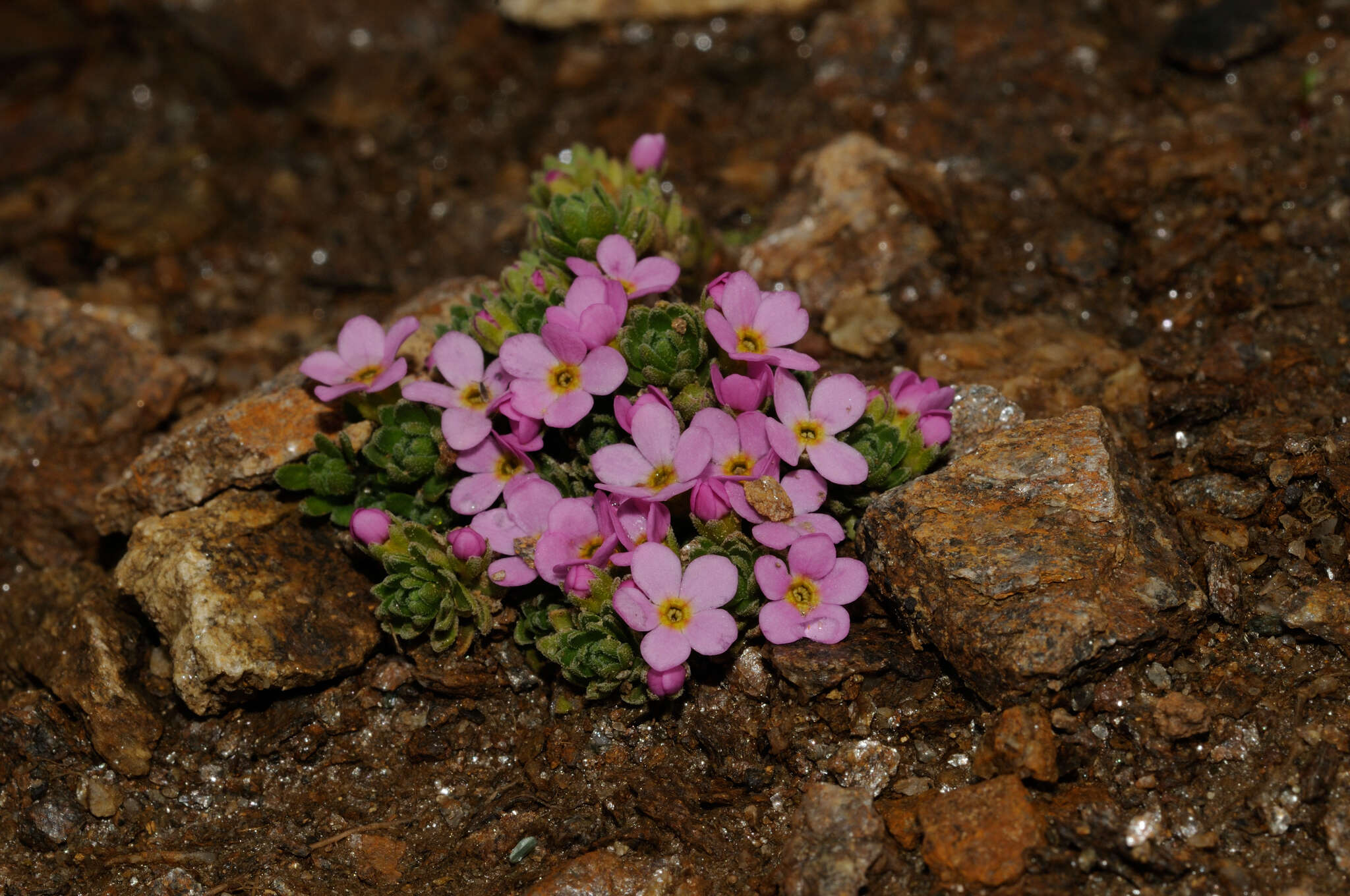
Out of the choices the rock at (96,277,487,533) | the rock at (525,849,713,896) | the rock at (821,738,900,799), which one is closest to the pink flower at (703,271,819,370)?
the rock at (821,738,900,799)

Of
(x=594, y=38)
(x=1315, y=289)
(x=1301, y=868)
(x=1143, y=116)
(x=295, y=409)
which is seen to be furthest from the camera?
(x=594, y=38)

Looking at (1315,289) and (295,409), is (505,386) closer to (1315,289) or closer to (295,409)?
(295,409)

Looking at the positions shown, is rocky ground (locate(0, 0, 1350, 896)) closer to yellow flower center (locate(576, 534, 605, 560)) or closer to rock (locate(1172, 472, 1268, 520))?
rock (locate(1172, 472, 1268, 520))

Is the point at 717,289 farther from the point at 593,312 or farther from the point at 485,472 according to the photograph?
the point at 485,472

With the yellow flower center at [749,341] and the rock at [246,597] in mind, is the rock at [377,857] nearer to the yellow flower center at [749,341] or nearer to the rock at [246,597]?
the rock at [246,597]

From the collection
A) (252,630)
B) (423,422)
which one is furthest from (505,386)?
(252,630)

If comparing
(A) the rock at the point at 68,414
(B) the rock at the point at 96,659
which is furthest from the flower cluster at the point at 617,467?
(A) the rock at the point at 68,414

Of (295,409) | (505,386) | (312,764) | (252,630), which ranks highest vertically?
(505,386)

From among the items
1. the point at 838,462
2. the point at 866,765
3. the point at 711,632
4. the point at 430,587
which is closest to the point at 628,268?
the point at 838,462

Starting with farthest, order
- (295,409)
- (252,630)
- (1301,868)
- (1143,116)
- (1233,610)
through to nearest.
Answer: (1143,116) < (295,409) < (252,630) < (1233,610) < (1301,868)
